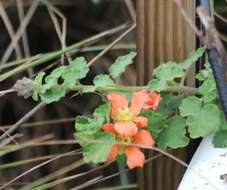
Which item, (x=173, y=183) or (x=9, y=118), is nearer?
(x=173, y=183)

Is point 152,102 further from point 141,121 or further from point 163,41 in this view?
point 163,41

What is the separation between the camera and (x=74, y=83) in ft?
2.58

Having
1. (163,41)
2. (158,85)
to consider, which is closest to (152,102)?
(158,85)

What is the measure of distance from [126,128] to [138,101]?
0.04 meters

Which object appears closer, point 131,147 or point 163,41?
point 131,147

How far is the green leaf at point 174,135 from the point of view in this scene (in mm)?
773

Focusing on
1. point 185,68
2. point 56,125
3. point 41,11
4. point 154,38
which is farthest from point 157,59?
point 41,11

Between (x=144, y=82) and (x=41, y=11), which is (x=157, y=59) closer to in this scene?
(x=144, y=82)

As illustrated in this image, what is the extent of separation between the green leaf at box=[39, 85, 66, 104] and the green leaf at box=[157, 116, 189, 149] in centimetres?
13

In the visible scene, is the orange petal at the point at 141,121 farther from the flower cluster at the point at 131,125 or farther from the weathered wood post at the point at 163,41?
the weathered wood post at the point at 163,41

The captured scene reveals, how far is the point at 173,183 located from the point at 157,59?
181mm

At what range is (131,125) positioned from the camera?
75 cm

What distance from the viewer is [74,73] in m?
0.79

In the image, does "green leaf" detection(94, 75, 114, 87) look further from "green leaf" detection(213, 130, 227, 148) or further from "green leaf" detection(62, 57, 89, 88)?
"green leaf" detection(213, 130, 227, 148)
